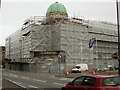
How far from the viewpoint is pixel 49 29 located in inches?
2325

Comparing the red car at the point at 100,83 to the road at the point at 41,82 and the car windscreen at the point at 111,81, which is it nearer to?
the car windscreen at the point at 111,81

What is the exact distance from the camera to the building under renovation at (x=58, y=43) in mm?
53531

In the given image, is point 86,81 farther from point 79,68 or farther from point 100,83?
point 79,68

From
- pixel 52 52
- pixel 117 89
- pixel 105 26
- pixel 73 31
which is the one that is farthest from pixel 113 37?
pixel 117 89

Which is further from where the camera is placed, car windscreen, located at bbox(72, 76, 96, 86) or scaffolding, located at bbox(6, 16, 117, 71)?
scaffolding, located at bbox(6, 16, 117, 71)

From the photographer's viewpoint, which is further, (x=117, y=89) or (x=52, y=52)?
(x=52, y=52)

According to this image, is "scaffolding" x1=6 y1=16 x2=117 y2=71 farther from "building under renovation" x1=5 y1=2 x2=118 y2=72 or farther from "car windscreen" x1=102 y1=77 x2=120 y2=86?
"car windscreen" x1=102 y1=77 x2=120 y2=86

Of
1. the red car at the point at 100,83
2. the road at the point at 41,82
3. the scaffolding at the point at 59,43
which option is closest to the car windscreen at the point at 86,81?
the red car at the point at 100,83

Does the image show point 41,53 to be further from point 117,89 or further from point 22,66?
point 117,89

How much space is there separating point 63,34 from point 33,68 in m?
11.2

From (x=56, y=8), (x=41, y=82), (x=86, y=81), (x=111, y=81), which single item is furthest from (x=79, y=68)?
(x=111, y=81)

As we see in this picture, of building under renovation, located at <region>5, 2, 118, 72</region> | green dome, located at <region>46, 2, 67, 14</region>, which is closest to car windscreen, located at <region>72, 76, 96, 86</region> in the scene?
building under renovation, located at <region>5, 2, 118, 72</region>

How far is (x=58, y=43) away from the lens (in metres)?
55.2

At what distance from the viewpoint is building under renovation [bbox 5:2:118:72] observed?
53.5 metres
